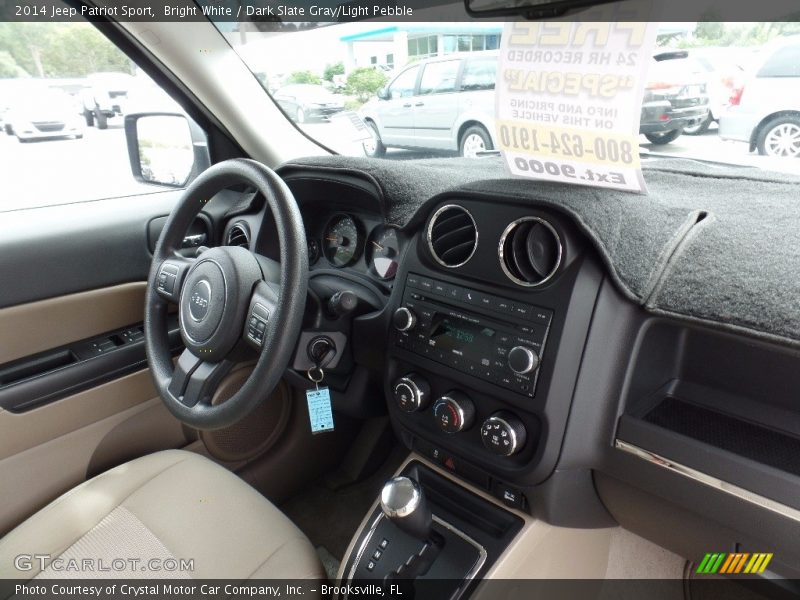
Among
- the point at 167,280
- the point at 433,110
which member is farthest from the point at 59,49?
the point at 433,110

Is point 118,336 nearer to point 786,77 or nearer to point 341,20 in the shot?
point 341,20

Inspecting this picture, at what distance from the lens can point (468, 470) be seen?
1259 mm

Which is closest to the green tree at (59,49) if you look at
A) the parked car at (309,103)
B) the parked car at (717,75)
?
the parked car at (309,103)

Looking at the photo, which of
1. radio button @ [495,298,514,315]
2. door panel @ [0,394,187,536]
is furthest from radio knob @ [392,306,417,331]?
door panel @ [0,394,187,536]

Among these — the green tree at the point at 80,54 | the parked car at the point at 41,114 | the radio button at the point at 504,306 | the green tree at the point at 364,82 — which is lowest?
the radio button at the point at 504,306

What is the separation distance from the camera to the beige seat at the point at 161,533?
117cm

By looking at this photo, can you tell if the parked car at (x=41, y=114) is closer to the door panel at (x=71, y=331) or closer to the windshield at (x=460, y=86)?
the door panel at (x=71, y=331)

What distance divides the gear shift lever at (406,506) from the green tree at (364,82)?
152 cm

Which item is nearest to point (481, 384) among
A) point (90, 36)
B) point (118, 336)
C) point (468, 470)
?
point (468, 470)

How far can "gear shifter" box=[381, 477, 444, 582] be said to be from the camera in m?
1.12

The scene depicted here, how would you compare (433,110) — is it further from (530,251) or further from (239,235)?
(530,251)

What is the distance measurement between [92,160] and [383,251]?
43.2 inches

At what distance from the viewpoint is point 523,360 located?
3.45 ft

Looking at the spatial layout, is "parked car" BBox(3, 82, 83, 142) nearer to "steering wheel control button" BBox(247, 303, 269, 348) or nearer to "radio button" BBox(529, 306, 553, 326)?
"steering wheel control button" BBox(247, 303, 269, 348)
